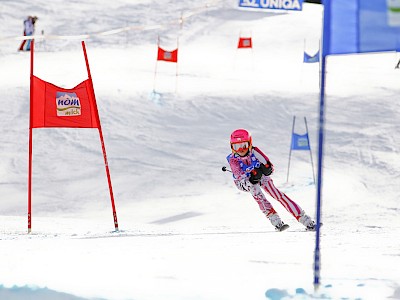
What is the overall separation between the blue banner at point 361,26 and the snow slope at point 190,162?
4.68 ft

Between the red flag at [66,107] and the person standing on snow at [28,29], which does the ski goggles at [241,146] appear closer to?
the red flag at [66,107]

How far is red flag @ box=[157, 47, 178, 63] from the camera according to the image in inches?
817

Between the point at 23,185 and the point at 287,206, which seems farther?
the point at 23,185

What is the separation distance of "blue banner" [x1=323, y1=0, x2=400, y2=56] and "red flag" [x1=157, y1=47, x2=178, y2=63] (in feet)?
51.7

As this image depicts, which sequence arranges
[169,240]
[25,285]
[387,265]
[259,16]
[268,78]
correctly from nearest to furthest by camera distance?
[25,285]
[387,265]
[169,240]
[268,78]
[259,16]

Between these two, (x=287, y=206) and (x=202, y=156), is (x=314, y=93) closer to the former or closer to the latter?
(x=202, y=156)

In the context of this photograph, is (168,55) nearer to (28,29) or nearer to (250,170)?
(28,29)

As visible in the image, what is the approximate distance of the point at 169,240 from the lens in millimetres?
8094

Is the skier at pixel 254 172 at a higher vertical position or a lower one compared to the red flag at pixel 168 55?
higher

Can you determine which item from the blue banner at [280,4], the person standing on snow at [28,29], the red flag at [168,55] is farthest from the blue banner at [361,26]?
the person standing on snow at [28,29]

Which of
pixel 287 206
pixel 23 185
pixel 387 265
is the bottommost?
pixel 23 185

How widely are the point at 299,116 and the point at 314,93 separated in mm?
1934

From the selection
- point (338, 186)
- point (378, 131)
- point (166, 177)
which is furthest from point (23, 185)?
point (378, 131)

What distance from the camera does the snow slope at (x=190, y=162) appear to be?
5.86m
